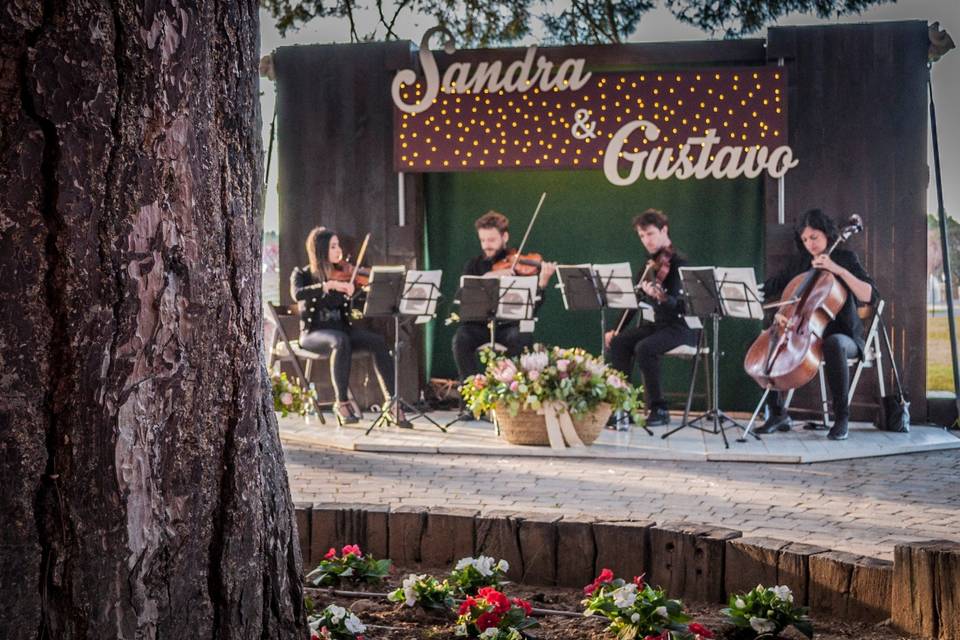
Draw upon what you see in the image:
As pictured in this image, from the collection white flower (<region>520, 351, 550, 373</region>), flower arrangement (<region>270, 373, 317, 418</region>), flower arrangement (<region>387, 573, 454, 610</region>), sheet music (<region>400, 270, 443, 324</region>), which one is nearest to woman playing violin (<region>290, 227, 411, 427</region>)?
sheet music (<region>400, 270, 443, 324</region>)

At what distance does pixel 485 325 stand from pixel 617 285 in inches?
58.0

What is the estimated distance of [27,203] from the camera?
1792mm

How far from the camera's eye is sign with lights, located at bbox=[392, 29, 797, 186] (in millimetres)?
10234

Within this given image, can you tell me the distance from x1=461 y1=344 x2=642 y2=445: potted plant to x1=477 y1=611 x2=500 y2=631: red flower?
18.3ft

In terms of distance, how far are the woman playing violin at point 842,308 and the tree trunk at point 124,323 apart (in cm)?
742

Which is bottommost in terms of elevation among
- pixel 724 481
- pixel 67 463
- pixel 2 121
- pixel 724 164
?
pixel 724 481

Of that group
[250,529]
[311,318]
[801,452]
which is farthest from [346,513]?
[311,318]

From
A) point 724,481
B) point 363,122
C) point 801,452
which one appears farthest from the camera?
point 363,122

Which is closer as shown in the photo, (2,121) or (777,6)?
(2,121)

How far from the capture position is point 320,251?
33.8 ft

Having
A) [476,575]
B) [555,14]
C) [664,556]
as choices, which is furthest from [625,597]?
[555,14]

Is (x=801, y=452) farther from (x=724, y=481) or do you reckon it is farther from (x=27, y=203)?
(x=27, y=203)

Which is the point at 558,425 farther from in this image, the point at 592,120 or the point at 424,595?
the point at 424,595

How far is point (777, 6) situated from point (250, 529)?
852 centimetres
